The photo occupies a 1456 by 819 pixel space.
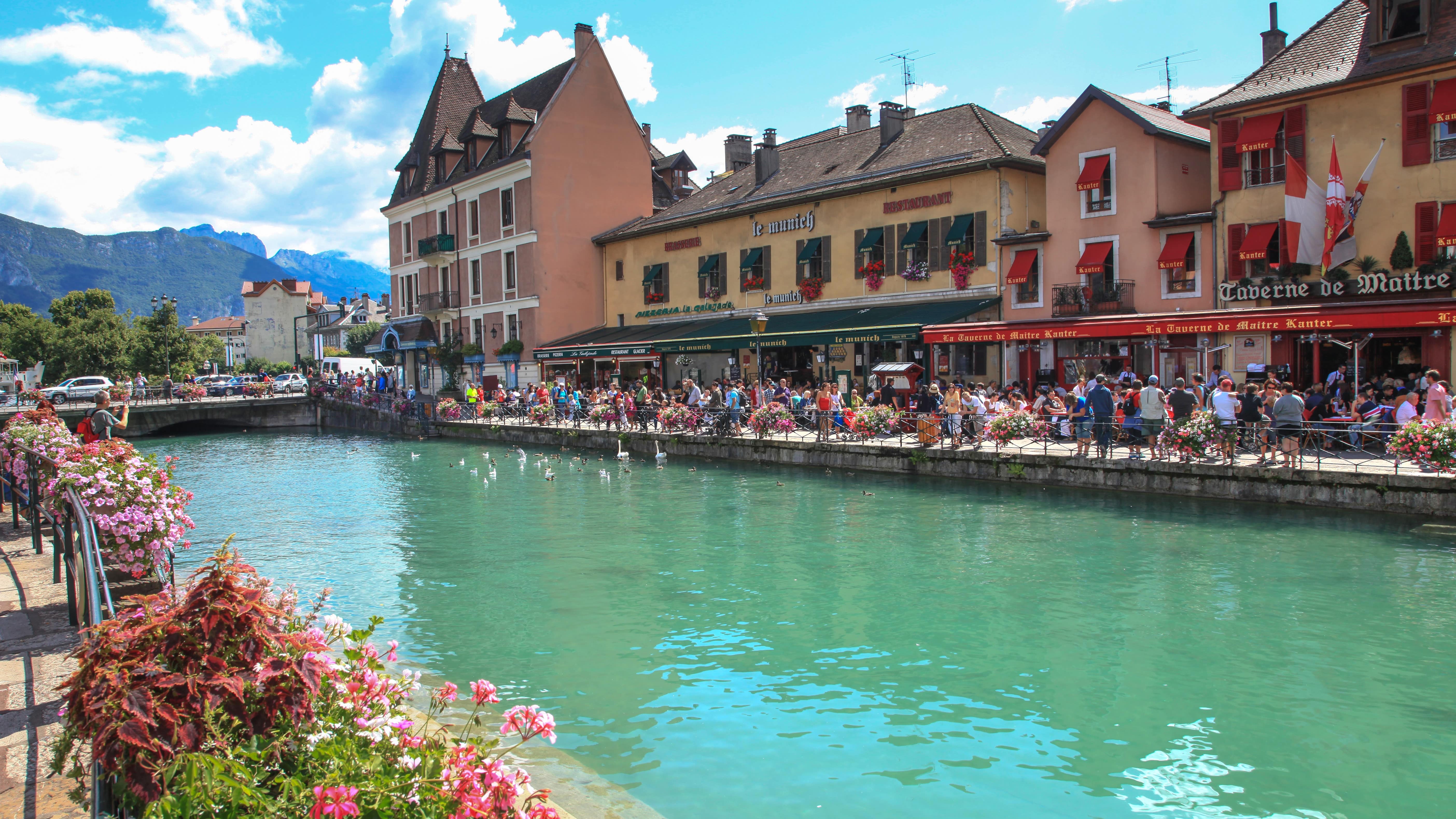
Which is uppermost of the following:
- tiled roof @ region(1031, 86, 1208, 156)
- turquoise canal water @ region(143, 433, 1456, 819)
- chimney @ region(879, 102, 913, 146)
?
chimney @ region(879, 102, 913, 146)

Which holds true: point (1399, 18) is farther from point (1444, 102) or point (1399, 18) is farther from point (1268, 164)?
point (1268, 164)

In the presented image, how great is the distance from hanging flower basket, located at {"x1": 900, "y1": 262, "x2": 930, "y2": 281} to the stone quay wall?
7.81m

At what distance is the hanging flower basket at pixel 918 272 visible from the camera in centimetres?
2756

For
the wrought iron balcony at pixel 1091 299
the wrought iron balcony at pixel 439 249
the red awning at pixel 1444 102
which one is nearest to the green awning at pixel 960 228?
the wrought iron balcony at pixel 1091 299

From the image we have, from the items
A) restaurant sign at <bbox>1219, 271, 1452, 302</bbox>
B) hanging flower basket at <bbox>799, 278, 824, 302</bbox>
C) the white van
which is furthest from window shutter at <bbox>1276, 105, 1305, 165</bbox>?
the white van

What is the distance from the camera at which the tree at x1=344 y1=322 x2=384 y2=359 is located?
10725cm

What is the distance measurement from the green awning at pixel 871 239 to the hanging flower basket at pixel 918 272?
1355mm

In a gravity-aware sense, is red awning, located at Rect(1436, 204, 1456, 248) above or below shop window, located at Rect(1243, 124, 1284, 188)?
below

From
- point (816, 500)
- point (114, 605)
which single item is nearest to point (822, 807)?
point (114, 605)

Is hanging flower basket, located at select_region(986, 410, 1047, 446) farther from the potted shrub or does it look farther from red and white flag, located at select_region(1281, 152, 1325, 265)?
the potted shrub

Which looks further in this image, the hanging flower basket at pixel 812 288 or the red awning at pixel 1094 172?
the hanging flower basket at pixel 812 288

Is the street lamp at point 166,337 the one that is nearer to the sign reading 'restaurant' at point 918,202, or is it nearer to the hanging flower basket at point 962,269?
the sign reading 'restaurant' at point 918,202

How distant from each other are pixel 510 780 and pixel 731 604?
300 inches

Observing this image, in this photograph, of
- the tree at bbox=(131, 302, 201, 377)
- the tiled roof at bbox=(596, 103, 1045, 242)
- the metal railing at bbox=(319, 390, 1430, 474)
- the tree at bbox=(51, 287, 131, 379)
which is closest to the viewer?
the metal railing at bbox=(319, 390, 1430, 474)
